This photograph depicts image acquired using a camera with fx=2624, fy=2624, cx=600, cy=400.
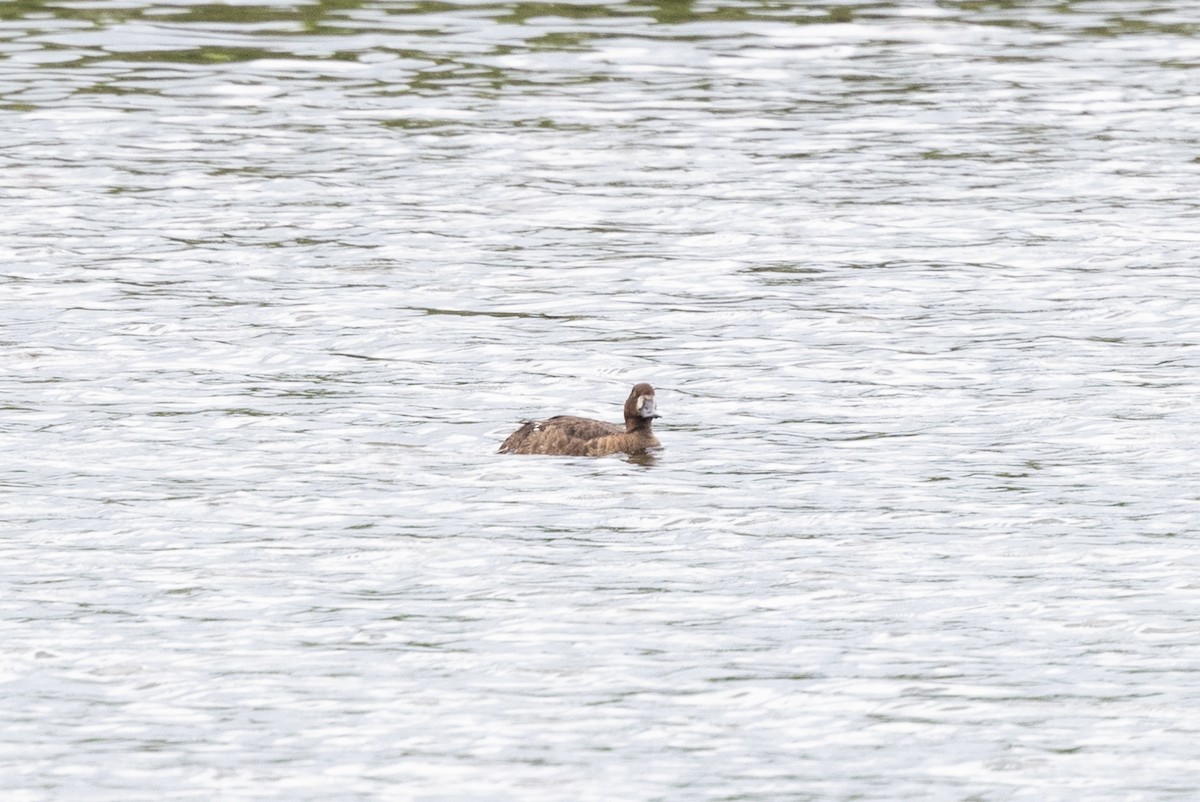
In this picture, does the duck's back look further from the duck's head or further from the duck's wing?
the duck's head

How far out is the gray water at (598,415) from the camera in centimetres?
1427

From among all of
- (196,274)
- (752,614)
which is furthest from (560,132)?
(752,614)

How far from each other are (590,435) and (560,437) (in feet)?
0.92

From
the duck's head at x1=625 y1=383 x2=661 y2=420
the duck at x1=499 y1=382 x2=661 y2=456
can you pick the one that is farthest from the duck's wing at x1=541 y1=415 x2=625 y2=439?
the duck's head at x1=625 y1=383 x2=661 y2=420

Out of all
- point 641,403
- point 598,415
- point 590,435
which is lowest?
point 598,415

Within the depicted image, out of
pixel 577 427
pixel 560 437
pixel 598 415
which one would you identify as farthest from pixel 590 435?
pixel 598 415

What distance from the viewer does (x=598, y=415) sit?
2242 cm

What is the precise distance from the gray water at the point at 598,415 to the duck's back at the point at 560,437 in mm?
177

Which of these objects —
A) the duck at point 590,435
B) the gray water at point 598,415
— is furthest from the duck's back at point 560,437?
the gray water at point 598,415

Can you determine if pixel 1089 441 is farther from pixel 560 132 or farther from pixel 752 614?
pixel 560 132

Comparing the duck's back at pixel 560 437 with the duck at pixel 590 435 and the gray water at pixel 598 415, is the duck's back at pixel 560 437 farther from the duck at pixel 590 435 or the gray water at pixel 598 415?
the gray water at pixel 598 415

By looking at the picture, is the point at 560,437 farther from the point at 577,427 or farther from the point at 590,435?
the point at 590,435

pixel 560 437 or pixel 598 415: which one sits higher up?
pixel 560 437

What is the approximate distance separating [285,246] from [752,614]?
14212mm
